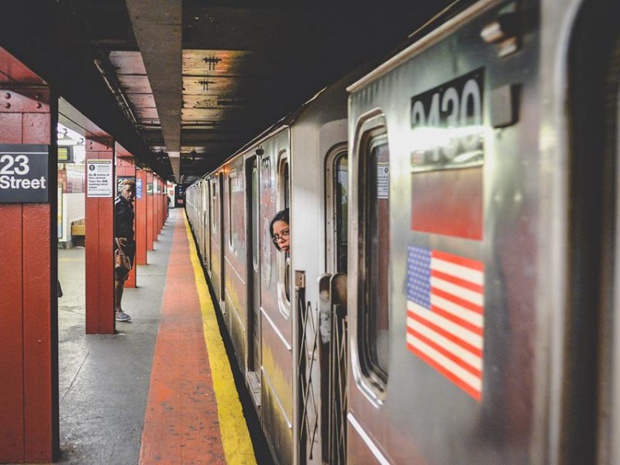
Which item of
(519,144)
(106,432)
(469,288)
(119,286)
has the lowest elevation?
(106,432)

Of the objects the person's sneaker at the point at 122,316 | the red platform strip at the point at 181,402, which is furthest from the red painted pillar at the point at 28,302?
the person's sneaker at the point at 122,316

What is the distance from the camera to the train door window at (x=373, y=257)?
2.20m

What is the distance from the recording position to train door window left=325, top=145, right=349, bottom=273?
297 centimetres

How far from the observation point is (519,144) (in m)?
1.17

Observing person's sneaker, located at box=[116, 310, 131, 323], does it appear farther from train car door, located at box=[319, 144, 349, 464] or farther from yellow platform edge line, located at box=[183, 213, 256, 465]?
train car door, located at box=[319, 144, 349, 464]

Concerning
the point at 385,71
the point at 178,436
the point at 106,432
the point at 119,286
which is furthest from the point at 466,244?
the point at 119,286

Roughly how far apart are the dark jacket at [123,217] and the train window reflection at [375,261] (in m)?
6.53

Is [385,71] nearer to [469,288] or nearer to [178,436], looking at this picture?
[469,288]

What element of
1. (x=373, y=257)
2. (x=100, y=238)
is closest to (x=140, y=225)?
(x=100, y=238)

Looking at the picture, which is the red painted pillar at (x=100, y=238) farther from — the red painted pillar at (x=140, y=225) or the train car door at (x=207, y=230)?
the red painted pillar at (x=140, y=225)

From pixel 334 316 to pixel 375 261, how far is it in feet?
1.97

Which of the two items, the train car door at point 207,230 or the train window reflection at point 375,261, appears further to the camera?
the train car door at point 207,230

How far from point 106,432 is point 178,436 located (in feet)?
2.01

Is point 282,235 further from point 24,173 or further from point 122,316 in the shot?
point 122,316
